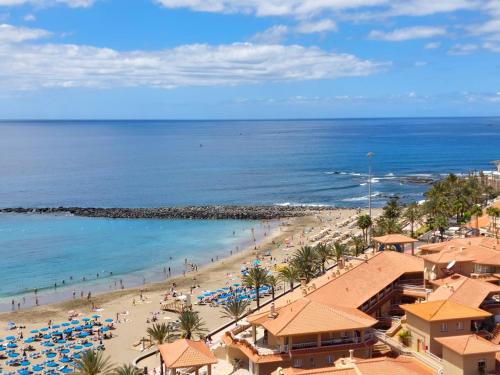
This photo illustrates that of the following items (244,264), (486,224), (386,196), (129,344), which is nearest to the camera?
(129,344)

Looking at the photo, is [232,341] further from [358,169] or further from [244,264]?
[358,169]

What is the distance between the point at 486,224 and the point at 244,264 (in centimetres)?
3020

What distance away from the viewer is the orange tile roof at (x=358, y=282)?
36872mm

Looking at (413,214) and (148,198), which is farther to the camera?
(148,198)

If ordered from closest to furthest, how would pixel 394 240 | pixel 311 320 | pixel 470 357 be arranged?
pixel 470 357 < pixel 311 320 < pixel 394 240

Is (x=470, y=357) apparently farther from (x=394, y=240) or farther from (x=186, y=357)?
(x=394, y=240)

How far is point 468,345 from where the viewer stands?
27.3 meters

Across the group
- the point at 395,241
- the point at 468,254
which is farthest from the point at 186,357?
the point at 395,241

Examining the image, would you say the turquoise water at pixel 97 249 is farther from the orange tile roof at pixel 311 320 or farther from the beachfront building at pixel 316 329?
the orange tile roof at pixel 311 320

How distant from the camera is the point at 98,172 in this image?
605ft

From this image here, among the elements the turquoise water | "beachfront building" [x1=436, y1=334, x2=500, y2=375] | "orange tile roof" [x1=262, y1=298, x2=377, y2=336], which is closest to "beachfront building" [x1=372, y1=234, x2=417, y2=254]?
"orange tile roof" [x1=262, y1=298, x2=377, y2=336]

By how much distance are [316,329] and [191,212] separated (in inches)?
3335

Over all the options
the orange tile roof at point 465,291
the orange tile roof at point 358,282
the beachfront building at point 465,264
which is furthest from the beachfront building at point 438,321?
the beachfront building at point 465,264

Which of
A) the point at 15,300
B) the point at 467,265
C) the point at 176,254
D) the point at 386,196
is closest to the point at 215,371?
the point at 467,265
